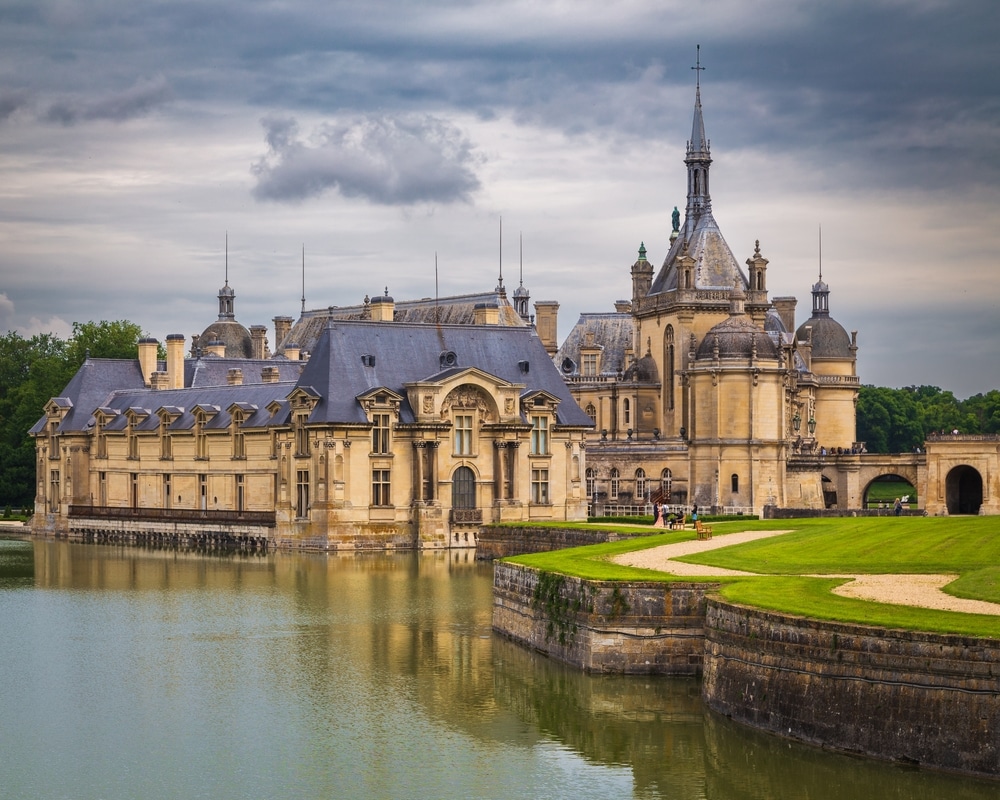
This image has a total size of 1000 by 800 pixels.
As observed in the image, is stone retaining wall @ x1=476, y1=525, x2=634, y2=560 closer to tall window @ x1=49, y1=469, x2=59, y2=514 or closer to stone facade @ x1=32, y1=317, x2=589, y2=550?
stone facade @ x1=32, y1=317, x2=589, y2=550

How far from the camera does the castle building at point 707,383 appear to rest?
370 feet

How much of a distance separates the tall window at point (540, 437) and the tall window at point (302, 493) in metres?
12.8

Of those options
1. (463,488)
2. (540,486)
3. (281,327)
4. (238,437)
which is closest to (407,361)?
(463,488)

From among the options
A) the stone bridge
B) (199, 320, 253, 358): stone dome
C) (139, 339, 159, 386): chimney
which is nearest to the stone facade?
(139, 339, 159, 386): chimney

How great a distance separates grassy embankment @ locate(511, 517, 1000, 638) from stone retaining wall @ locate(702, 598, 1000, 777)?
67cm

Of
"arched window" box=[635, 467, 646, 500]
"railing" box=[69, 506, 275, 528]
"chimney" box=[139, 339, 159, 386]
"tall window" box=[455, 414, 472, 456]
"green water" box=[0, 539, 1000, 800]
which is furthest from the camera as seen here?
"chimney" box=[139, 339, 159, 386]

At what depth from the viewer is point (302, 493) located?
95625mm

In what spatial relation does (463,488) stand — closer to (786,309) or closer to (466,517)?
(466,517)

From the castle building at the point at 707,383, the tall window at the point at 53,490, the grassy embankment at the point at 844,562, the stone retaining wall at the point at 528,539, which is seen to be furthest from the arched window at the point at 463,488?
the tall window at the point at 53,490

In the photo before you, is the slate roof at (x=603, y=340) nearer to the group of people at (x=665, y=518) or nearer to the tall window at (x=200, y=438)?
the tall window at (x=200, y=438)

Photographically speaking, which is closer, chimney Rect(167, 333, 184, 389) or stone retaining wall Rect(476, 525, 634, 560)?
stone retaining wall Rect(476, 525, 634, 560)

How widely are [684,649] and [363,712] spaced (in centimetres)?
854

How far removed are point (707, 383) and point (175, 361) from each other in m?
35.1

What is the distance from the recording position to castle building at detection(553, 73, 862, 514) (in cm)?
11288
